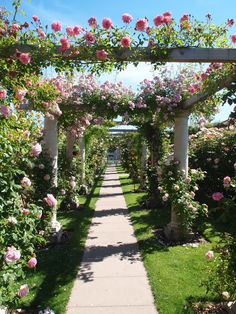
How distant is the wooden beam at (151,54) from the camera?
394cm

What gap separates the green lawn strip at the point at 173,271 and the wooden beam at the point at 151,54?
2131 millimetres

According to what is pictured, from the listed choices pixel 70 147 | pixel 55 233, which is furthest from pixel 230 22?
pixel 70 147

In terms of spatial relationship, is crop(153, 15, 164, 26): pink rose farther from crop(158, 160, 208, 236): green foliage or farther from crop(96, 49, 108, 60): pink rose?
crop(158, 160, 208, 236): green foliage

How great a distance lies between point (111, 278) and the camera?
528 cm

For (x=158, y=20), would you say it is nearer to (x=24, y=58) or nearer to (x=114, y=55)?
(x=114, y=55)

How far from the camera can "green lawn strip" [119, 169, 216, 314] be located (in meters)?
4.41

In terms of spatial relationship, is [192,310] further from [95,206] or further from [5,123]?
[95,206]

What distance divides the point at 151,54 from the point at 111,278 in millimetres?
2940

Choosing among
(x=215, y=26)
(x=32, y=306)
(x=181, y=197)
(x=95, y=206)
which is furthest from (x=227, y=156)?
(x=32, y=306)

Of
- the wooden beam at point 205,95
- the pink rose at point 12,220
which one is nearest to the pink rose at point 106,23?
the wooden beam at point 205,95

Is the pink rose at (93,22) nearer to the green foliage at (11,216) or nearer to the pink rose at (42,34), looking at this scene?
the pink rose at (42,34)

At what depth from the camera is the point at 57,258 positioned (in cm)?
618

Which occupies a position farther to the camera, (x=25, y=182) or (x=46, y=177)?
(x=46, y=177)

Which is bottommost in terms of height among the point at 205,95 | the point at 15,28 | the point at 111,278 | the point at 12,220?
the point at 111,278
